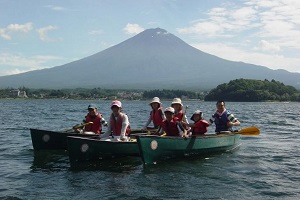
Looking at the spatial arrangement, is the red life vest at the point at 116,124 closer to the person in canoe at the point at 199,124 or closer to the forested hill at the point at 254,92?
the person in canoe at the point at 199,124

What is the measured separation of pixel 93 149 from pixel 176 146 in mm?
2572

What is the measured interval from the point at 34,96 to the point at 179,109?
119977 mm

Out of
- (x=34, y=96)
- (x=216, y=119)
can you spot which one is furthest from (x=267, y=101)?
(x=216, y=119)

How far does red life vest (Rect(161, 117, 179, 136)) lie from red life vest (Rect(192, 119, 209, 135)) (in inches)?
46.3

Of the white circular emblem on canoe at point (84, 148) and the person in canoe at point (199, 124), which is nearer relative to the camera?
the white circular emblem on canoe at point (84, 148)

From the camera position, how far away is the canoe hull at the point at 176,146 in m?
11.2

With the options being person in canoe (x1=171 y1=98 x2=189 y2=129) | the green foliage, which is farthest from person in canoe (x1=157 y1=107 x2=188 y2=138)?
the green foliage

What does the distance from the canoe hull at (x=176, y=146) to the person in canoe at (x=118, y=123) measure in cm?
100

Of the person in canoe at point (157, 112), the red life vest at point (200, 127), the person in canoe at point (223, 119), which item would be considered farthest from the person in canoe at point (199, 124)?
the person in canoe at point (157, 112)

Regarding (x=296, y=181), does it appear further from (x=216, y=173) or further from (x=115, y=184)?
(x=115, y=184)

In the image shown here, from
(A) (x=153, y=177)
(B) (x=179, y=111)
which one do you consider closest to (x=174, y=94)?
(B) (x=179, y=111)

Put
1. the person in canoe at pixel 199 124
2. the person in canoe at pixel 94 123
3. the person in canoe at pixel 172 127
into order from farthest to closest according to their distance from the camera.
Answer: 1. the person in canoe at pixel 94 123
2. the person in canoe at pixel 199 124
3. the person in canoe at pixel 172 127

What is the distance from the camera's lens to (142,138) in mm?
10922

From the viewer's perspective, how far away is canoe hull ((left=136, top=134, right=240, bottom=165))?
441 inches
